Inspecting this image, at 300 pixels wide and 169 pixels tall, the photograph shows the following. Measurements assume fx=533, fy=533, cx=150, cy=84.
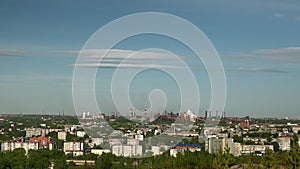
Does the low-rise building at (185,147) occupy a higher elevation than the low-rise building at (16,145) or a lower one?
lower

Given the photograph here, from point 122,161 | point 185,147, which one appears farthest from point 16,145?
point 185,147

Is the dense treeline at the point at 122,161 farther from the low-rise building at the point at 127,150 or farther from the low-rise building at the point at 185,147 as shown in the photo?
the low-rise building at the point at 185,147

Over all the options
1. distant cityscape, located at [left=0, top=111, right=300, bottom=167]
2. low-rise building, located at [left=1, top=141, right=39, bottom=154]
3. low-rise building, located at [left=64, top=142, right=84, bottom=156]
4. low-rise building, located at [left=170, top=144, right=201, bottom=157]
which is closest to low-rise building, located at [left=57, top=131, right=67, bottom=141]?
distant cityscape, located at [left=0, top=111, right=300, bottom=167]

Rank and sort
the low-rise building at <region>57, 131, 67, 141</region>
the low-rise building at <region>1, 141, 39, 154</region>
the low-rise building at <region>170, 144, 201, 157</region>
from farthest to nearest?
the low-rise building at <region>57, 131, 67, 141</region>
the low-rise building at <region>1, 141, 39, 154</region>
the low-rise building at <region>170, 144, 201, 157</region>

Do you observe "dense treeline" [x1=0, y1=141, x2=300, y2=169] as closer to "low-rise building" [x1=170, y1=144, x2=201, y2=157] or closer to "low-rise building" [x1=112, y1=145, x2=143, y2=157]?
"low-rise building" [x1=112, y1=145, x2=143, y2=157]

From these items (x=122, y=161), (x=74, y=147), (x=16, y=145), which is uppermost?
(x=16, y=145)

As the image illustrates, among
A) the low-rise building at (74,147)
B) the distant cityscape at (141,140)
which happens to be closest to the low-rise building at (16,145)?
the distant cityscape at (141,140)

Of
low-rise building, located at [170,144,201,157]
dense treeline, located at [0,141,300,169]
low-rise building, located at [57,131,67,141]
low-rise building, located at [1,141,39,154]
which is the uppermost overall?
low-rise building, located at [57,131,67,141]

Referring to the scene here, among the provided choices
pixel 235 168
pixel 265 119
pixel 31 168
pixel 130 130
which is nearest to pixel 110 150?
pixel 130 130

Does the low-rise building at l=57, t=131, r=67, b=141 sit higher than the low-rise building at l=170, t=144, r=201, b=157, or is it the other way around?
the low-rise building at l=57, t=131, r=67, b=141

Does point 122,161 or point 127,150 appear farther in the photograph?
point 127,150

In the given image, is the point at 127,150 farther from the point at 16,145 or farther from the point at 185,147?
the point at 16,145
